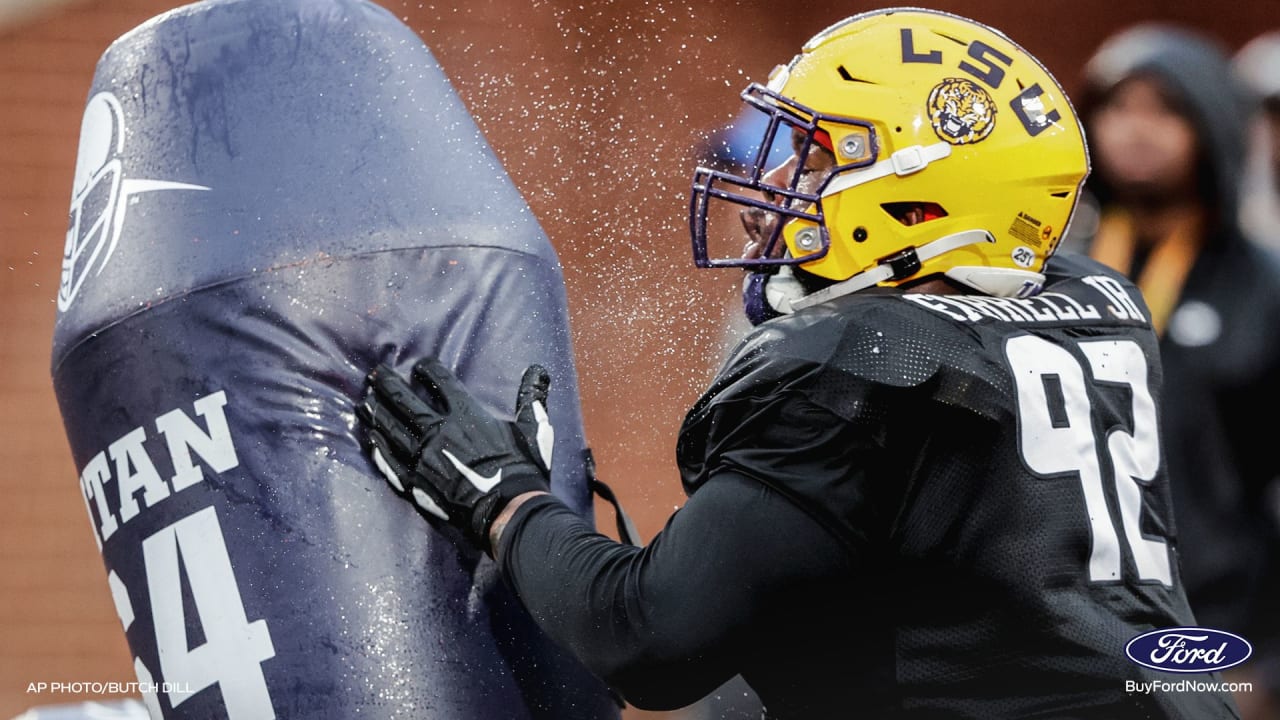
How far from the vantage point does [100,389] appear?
5.74 ft

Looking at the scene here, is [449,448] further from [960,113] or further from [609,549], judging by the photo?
[960,113]

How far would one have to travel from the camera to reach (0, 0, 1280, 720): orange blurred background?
13.3 feet

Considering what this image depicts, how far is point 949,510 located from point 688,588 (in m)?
0.29

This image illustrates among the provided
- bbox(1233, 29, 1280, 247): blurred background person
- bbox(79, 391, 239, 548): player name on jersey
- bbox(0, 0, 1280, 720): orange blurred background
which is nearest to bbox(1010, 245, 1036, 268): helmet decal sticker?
bbox(79, 391, 239, 548): player name on jersey

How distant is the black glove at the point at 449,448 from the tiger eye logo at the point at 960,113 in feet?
2.02

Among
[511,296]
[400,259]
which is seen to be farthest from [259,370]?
[511,296]

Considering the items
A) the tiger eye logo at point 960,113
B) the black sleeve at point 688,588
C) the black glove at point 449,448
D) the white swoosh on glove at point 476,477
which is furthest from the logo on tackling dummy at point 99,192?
the tiger eye logo at point 960,113

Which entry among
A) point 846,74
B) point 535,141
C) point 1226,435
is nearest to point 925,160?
point 846,74

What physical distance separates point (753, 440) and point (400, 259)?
0.53 metres

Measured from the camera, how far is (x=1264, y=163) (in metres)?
3.25

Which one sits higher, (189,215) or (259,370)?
(189,215)

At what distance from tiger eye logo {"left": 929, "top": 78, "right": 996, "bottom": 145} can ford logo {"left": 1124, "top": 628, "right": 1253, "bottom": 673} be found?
0.62 metres

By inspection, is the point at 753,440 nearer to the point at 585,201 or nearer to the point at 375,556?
the point at 375,556

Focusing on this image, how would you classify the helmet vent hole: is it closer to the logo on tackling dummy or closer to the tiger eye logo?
the tiger eye logo
